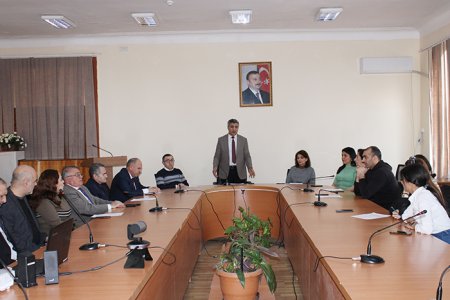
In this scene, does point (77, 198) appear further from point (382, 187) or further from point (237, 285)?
point (382, 187)

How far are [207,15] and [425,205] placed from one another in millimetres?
3927

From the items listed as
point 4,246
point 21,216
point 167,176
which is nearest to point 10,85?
point 167,176

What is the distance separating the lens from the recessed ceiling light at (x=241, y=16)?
5.64 m

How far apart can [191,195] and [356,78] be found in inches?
141

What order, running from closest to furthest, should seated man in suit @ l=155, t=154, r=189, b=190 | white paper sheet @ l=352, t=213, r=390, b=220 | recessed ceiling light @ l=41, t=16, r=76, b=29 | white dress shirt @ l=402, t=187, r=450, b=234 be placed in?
white dress shirt @ l=402, t=187, r=450, b=234 < white paper sheet @ l=352, t=213, r=390, b=220 < recessed ceiling light @ l=41, t=16, r=76, b=29 < seated man in suit @ l=155, t=154, r=189, b=190

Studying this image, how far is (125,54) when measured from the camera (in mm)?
7070

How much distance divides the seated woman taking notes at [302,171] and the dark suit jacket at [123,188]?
197 cm

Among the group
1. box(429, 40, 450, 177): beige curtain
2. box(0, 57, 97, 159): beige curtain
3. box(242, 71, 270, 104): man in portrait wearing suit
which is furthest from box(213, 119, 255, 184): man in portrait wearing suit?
box(429, 40, 450, 177): beige curtain

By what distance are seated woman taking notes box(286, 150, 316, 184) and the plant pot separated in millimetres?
2923

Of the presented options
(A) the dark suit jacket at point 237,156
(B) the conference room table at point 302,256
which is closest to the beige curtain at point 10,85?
(A) the dark suit jacket at point 237,156

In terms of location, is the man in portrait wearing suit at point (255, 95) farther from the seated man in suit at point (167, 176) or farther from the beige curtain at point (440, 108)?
the beige curtain at point (440, 108)

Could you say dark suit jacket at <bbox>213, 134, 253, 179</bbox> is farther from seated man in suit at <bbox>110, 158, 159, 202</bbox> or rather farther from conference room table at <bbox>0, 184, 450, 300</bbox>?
conference room table at <bbox>0, 184, 450, 300</bbox>

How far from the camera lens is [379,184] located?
13.7 feet

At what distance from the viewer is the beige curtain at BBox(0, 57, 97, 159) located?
7.07 metres
